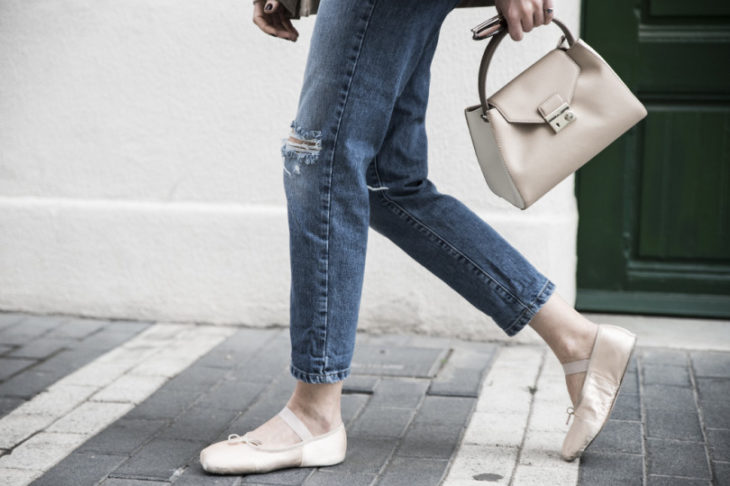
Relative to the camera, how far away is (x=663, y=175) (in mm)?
3586

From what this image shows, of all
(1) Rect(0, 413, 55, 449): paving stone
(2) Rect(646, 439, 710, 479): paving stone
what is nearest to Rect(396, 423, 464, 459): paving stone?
(2) Rect(646, 439, 710, 479): paving stone

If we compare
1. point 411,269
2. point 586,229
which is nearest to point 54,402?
point 411,269

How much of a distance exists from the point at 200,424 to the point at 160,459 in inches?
10.4

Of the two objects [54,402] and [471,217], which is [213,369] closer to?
[54,402]

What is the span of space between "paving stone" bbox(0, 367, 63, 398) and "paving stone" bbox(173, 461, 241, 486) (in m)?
0.84

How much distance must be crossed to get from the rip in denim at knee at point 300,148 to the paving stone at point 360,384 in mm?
934

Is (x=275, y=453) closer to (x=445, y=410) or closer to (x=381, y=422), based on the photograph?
(x=381, y=422)

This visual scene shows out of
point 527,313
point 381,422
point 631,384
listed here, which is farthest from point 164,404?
point 631,384

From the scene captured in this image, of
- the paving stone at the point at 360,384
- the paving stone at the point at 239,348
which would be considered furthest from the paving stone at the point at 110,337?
the paving stone at the point at 360,384

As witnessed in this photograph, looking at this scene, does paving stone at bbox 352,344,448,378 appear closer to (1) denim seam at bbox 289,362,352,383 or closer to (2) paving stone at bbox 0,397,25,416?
(1) denim seam at bbox 289,362,352,383

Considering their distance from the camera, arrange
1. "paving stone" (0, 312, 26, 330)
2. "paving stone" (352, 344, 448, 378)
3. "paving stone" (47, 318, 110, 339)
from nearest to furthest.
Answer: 1. "paving stone" (352, 344, 448, 378)
2. "paving stone" (47, 318, 110, 339)
3. "paving stone" (0, 312, 26, 330)

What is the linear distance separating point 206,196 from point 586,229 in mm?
1488

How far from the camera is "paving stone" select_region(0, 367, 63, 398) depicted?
2875 mm

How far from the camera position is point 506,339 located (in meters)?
3.39
